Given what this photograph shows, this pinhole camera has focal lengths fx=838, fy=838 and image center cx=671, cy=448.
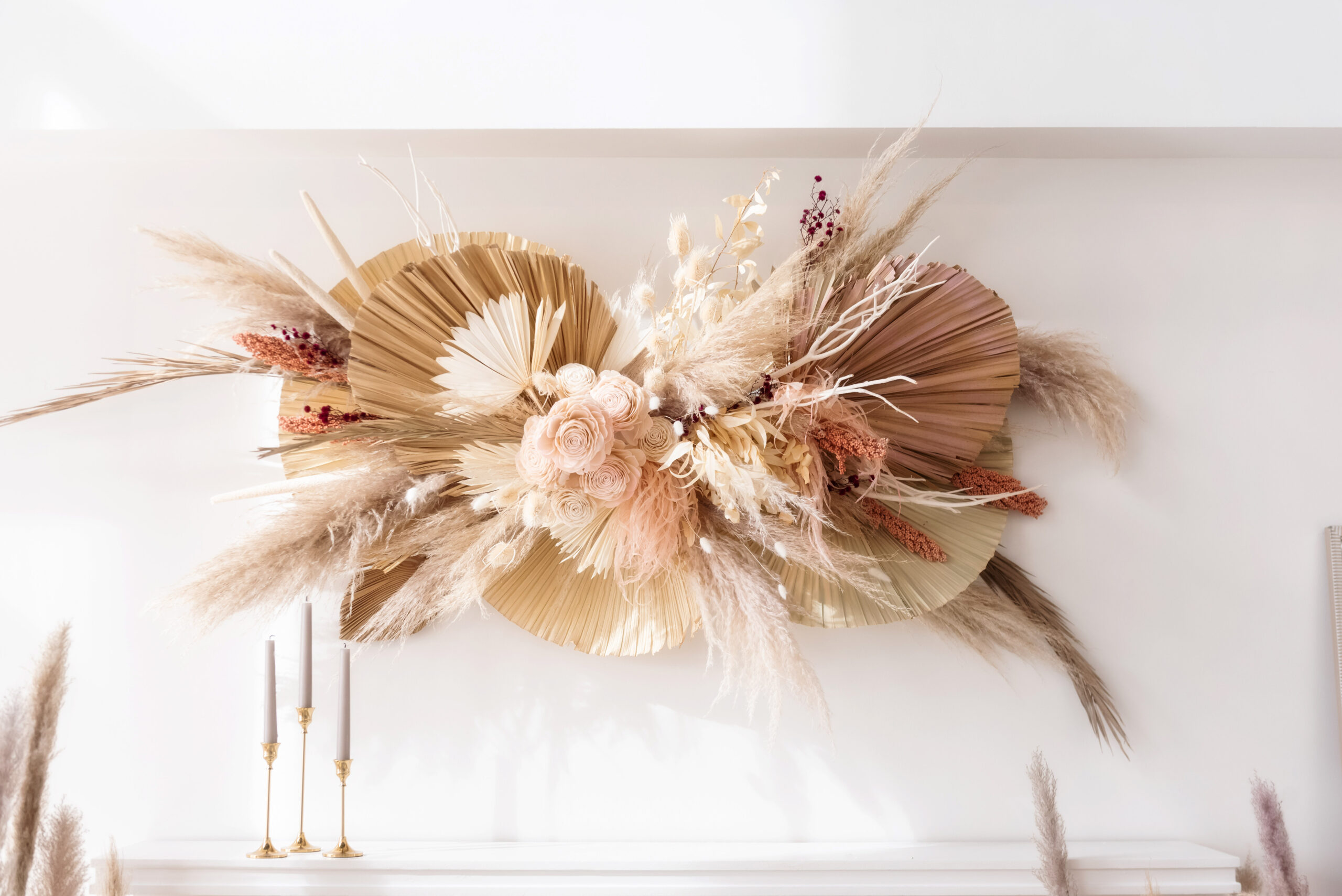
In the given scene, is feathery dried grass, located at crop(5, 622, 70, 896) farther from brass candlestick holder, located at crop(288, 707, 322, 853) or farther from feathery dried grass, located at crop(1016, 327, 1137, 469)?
feathery dried grass, located at crop(1016, 327, 1137, 469)

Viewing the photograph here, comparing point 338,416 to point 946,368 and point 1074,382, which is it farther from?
point 1074,382

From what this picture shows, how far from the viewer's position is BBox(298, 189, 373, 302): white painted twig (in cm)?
132

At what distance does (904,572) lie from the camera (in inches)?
56.4

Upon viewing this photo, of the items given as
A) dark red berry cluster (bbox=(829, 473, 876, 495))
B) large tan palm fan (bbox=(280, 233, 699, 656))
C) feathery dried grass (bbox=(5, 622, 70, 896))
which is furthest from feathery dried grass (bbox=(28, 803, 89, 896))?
dark red berry cluster (bbox=(829, 473, 876, 495))

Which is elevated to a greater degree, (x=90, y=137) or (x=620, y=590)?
(x=90, y=137)

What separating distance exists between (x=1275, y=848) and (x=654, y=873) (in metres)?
0.87

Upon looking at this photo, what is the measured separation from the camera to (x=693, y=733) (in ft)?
4.96

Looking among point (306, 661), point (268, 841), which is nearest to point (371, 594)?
point (306, 661)

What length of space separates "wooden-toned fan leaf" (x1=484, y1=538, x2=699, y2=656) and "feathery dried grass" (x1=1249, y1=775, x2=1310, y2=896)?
2.65 ft

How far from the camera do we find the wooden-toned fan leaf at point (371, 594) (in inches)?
58.1

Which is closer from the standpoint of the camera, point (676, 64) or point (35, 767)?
point (35, 767)

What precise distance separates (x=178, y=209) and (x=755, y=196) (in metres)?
1.11

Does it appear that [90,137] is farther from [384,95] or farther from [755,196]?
[755,196]

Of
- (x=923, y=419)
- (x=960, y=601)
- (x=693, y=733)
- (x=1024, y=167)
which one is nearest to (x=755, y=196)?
(x=923, y=419)
